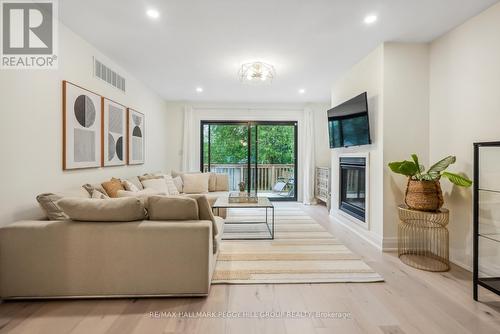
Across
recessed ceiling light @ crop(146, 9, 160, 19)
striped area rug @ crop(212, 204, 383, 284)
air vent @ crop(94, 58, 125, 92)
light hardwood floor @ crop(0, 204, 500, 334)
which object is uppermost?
recessed ceiling light @ crop(146, 9, 160, 19)

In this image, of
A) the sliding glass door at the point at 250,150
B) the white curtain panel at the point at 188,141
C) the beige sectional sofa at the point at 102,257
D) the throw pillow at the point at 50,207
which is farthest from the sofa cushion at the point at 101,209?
the sliding glass door at the point at 250,150

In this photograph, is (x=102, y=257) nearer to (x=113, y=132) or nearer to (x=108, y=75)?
(x=113, y=132)

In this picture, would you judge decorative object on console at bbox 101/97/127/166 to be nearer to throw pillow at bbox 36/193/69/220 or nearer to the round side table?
throw pillow at bbox 36/193/69/220

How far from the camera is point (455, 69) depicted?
2.83 m

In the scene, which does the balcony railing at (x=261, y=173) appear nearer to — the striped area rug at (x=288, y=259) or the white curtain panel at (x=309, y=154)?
the white curtain panel at (x=309, y=154)

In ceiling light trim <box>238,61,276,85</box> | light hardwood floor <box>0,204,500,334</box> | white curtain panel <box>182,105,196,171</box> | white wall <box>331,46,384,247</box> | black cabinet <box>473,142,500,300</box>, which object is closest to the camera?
light hardwood floor <box>0,204,500,334</box>

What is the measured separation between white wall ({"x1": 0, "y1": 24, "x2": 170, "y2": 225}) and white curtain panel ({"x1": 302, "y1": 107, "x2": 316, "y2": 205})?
445 cm

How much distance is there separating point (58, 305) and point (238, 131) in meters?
5.12

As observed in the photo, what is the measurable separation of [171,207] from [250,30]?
6.77 ft

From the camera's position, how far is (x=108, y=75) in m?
3.65

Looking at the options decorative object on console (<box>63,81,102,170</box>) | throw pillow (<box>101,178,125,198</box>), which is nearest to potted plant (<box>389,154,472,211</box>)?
throw pillow (<box>101,178,125,198</box>)

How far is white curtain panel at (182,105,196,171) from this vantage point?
634 cm

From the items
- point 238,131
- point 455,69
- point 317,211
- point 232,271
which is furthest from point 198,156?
point 455,69

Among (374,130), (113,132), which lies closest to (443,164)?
(374,130)
